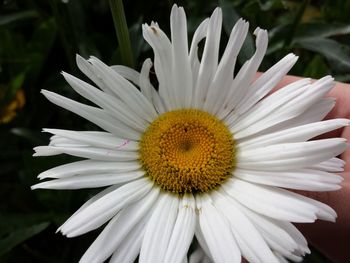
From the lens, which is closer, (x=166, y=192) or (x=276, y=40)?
(x=166, y=192)

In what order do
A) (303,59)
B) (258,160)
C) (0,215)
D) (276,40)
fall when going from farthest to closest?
(303,59)
(276,40)
(0,215)
(258,160)

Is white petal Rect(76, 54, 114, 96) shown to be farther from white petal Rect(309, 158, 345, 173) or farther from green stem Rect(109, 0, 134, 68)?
white petal Rect(309, 158, 345, 173)

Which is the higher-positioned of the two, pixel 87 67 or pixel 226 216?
pixel 87 67

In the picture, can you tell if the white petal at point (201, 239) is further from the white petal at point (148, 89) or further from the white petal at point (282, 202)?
the white petal at point (148, 89)

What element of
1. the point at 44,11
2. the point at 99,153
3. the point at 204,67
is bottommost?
the point at 99,153

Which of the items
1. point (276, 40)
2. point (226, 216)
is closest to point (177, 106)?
point (226, 216)

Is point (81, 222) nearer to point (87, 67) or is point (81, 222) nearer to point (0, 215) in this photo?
point (87, 67)

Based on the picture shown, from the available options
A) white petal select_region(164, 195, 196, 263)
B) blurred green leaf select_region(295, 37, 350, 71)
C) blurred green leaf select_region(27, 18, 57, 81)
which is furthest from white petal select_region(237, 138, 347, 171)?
blurred green leaf select_region(27, 18, 57, 81)

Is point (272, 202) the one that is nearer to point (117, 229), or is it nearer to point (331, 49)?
point (117, 229)
